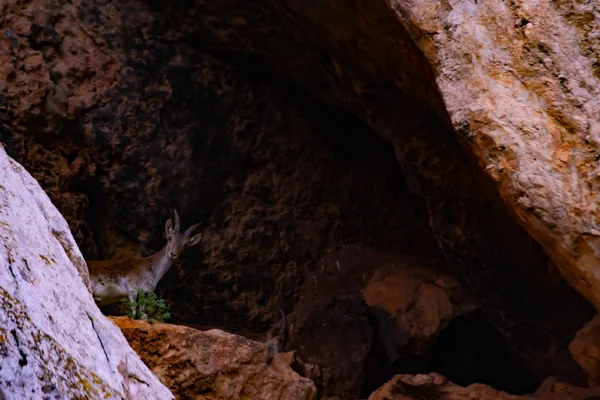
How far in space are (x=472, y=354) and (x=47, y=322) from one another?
5.58 meters

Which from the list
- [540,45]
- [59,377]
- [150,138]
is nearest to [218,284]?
[150,138]

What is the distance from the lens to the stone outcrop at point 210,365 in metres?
4.21

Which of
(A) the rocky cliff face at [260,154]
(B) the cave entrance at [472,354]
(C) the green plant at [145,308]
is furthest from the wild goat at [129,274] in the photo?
(B) the cave entrance at [472,354]

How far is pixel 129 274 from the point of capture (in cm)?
573

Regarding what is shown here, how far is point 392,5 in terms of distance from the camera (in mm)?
4090

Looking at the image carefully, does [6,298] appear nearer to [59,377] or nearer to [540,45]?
[59,377]

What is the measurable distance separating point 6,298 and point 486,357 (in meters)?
5.80

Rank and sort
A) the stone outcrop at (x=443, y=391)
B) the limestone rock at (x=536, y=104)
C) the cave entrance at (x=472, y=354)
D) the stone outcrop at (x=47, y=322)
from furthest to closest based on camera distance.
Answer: the cave entrance at (x=472, y=354)
the stone outcrop at (x=443, y=391)
the limestone rock at (x=536, y=104)
the stone outcrop at (x=47, y=322)

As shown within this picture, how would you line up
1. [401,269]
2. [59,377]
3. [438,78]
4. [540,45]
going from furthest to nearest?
[401,269] < [438,78] < [540,45] < [59,377]

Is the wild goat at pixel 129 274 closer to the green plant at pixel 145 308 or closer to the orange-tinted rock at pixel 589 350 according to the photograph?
the green plant at pixel 145 308

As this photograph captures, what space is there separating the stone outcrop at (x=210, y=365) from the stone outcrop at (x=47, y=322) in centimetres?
157

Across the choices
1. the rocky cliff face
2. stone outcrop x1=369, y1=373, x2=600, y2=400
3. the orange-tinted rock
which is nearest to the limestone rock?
the rocky cliff face

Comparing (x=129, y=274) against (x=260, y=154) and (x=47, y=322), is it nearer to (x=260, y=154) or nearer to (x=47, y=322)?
(x=260, y=154)

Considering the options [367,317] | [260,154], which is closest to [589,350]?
[367,317]
